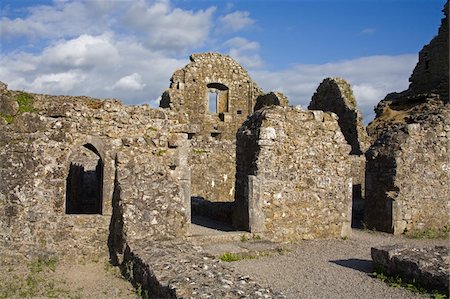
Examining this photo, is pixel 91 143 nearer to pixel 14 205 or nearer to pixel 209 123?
pixel 14 205

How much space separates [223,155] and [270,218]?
775 cm

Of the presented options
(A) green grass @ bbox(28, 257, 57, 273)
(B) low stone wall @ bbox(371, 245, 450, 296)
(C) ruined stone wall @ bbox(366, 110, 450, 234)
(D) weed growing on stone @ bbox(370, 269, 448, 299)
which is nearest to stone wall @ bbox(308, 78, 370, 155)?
(C) ruined stone wall @ bbox(366, 110, 450, 234)

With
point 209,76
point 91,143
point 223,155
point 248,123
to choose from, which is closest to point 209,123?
point 209,76

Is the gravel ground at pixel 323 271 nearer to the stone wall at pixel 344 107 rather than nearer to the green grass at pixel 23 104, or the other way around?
the green grass at pixel 23 104

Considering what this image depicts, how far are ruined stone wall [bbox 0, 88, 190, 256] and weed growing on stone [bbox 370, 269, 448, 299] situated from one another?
3.40 meters

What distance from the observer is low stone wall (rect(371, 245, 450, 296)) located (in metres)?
6.58

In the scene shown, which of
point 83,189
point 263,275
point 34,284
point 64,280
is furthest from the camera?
point 83,189

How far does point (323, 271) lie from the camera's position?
781 centimetres

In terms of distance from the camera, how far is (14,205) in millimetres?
8016

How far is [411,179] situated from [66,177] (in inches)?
344

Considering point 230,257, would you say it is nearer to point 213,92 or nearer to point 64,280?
point 64,280

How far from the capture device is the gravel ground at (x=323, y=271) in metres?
6.66

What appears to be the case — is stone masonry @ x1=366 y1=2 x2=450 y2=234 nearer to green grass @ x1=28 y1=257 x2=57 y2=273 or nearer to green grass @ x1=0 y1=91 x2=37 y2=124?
green grass @ x1=28 y1=257 x2=57 y2=273

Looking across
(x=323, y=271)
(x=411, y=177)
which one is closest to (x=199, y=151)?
(x=411, y=177)
